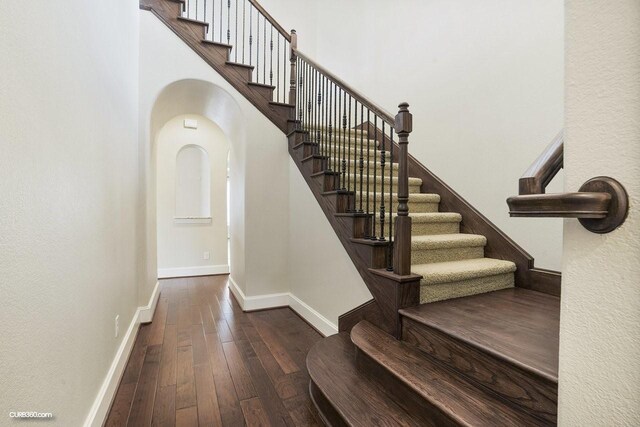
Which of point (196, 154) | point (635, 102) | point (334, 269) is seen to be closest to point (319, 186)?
point (334, 269)

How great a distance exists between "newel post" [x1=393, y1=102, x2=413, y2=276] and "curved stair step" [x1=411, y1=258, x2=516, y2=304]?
16 cm

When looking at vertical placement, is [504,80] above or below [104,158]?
above

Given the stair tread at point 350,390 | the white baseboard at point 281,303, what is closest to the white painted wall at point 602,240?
the stair tread at point 350,390

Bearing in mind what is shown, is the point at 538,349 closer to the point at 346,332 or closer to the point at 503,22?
the point at 346,332

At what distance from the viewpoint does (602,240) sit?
24.4 inches

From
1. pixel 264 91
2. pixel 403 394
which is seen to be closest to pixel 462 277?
pixel 403 394

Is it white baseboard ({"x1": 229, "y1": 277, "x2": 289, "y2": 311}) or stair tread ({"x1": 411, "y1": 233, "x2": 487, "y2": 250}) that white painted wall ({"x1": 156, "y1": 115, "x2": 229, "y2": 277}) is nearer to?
white baseboard ({"x1": 229, "y1": 277, "x2": 289, "y2": 311})

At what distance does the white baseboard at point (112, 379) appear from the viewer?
1.36 m

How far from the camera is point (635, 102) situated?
0.58 m

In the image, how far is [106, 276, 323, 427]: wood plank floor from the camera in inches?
60.9

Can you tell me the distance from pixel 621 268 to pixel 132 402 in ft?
7.14

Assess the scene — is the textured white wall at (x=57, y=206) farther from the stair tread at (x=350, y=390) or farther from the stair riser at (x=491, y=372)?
the stair riser at (x=491, y=372)

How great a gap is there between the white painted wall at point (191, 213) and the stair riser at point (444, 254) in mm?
3530

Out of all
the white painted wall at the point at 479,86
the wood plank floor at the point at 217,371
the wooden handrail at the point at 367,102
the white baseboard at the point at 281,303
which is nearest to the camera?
the wood plank floor at the point at 217,371
